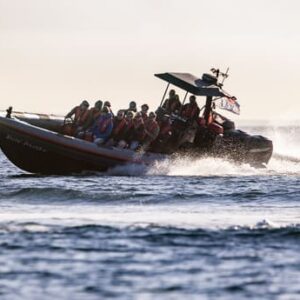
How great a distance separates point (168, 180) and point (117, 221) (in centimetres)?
1018

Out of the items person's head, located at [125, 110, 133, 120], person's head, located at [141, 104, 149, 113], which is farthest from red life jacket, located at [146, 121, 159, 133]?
person's head, located at [141, 104, 149, 113]

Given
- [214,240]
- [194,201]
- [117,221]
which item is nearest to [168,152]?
[194,201]

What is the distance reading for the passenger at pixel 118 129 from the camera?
30.4 meters

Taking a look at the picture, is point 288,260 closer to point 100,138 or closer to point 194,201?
point 194,201

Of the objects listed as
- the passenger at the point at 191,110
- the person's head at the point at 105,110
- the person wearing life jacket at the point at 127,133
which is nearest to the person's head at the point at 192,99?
the passenger at the point at 191,110

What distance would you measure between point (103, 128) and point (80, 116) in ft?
2.93

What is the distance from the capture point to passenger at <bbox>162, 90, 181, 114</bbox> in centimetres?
3133

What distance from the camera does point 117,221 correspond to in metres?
19.1

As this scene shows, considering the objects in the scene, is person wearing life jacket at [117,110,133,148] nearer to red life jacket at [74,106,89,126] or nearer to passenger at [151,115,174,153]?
passenger at [151,115,174,153]

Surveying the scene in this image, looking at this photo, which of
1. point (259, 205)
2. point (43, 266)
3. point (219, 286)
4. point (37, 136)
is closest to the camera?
point (219, 286)

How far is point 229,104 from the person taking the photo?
3241cm

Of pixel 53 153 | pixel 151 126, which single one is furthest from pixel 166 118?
pixel 53 153

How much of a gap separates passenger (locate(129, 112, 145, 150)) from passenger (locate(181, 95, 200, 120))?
4.53 ft

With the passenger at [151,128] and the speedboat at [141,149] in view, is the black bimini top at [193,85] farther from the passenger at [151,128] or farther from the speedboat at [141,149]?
the passenger at [151,128]
